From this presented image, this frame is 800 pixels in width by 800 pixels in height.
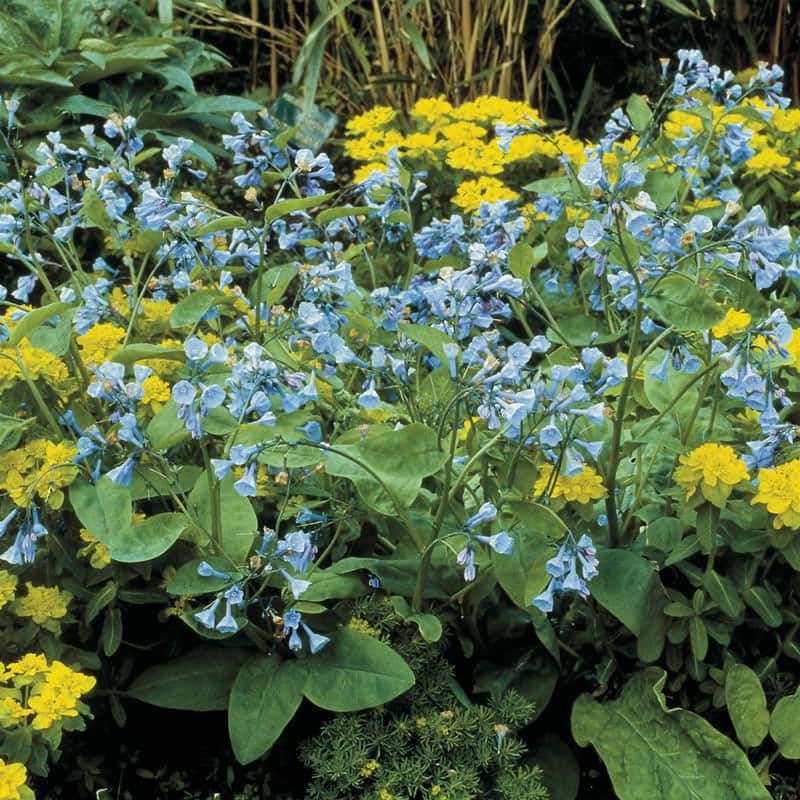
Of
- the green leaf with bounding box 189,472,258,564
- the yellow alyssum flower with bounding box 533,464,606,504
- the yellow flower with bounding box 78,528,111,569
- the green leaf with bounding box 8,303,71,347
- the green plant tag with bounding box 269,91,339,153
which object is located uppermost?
the green leaf with bounding box 8,303,71,347

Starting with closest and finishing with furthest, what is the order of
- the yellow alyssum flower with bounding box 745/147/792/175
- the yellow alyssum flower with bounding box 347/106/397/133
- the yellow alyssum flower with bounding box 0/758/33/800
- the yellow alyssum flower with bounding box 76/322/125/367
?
the yellow alyssum flower with bounding box 0/758/33/800 → the yellow alyssum flower with bounding box 76/322/125/367 → the yellow alyssum flower with bounding box 745/147/792/175 → the yellow alyssum flower with bounding box 347/106/397/133

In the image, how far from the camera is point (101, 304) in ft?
5.80

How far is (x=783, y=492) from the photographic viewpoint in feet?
4.74

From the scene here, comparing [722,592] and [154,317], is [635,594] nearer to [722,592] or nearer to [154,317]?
[722,592]

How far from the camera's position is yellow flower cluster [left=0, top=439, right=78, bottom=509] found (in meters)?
1.51

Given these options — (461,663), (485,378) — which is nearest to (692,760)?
(461,663)

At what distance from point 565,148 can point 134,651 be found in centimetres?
157

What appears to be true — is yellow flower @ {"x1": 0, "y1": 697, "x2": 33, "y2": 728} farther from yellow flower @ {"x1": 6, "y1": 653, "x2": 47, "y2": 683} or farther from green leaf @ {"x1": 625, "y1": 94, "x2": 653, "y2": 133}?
green leaf @ {"x1": 625, "y1": 94, "x2": 653, "y2": 133}

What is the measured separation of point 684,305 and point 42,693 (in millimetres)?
1000

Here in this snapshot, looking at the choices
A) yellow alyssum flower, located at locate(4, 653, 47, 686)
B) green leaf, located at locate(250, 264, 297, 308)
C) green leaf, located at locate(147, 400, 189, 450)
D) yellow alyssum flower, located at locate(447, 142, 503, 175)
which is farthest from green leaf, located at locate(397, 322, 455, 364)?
yellow alyssum flower, located at locate(447, 142, 503, 175)

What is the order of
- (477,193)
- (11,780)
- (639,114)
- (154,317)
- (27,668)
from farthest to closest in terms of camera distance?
(477,193)
(639,114)
(154,317)
(27,668)
(11,780)

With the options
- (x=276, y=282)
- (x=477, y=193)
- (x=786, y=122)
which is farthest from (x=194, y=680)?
(x=786, y=122)

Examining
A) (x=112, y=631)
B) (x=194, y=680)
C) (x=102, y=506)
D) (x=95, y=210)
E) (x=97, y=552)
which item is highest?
(x=95, y=210)

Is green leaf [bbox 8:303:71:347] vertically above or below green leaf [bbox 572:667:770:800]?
above
